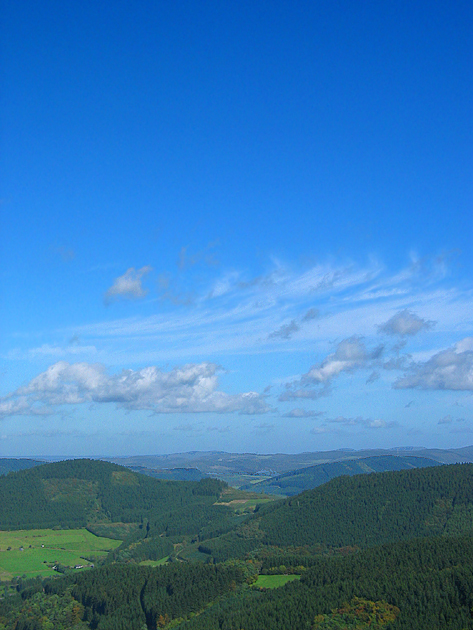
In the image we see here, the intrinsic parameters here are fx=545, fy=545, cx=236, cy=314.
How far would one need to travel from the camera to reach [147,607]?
17750 cm

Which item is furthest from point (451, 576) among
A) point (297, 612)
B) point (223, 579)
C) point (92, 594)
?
point (92, 594)

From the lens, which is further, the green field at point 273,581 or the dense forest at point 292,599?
the green field at point 273,581

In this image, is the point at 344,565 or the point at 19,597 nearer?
the point at 344,565

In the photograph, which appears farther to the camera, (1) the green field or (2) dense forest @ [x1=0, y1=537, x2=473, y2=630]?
(1) the green field

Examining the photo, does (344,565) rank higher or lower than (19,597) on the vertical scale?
higher

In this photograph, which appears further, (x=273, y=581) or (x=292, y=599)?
(x=273, y=581)

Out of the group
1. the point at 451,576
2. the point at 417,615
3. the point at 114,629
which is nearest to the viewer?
the point at 417,615

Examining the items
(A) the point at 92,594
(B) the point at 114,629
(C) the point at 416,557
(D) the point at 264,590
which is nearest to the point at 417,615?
(C) the point at 416,557

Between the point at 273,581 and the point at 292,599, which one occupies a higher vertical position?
the point at 292,599

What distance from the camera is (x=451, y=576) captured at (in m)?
154

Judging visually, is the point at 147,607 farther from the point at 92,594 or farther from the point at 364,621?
the point at 364,621

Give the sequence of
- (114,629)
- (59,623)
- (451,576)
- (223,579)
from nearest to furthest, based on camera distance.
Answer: (451,576), (114,629), (59,623), (223,579)

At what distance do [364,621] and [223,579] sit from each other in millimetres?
68522

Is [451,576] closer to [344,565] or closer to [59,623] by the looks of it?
[344,565]
